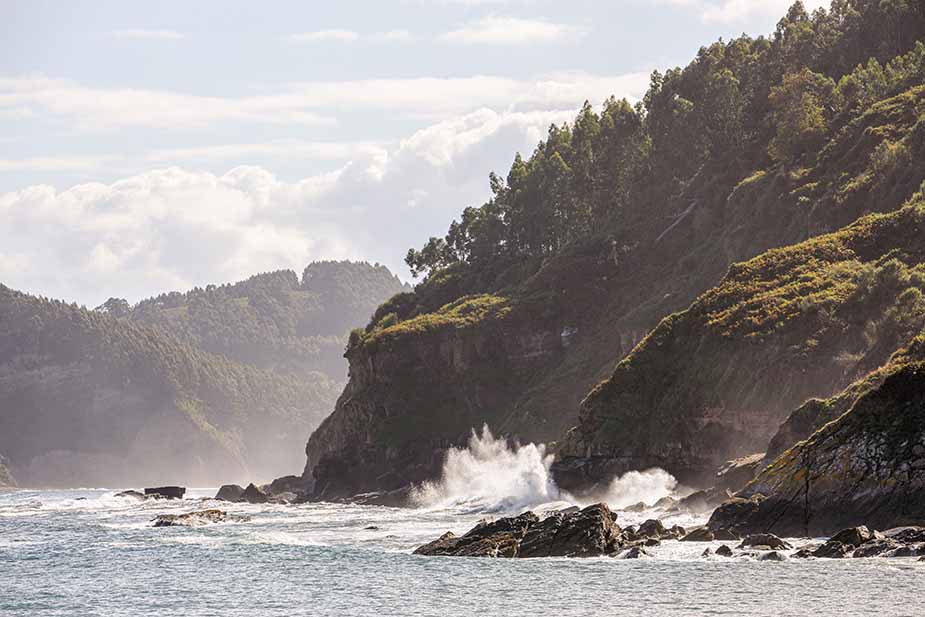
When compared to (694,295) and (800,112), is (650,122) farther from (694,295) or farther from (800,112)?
(694,295)

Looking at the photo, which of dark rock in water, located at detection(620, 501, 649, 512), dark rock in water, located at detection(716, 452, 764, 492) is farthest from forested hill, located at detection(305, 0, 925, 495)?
dark rock in water, located at detection(716, 452, 764, 492)

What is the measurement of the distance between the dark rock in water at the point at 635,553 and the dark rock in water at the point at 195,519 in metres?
47.0

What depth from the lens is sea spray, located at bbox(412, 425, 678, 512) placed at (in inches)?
3775

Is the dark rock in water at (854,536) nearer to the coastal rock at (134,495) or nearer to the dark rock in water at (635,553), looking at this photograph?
the dark rock in water at (635,553)

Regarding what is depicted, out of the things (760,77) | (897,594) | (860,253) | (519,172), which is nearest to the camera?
(897,594)

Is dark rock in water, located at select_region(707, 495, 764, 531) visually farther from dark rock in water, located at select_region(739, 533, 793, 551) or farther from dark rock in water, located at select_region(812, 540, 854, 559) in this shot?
dark rock in water, located at select_region(812, 540, 854, 559)

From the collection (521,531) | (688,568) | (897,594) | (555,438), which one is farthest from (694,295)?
(897,594)

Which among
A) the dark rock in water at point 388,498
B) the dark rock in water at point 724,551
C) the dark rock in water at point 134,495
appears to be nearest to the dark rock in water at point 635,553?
the dark rock in water at point 724,551

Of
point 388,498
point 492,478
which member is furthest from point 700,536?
point 388,498

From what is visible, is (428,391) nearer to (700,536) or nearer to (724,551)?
(700,536)

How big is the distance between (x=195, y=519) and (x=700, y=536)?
48826 mm

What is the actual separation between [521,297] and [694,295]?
3154cm

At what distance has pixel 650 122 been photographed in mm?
184500

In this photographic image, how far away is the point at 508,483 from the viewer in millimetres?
117375
